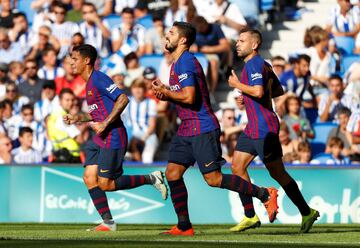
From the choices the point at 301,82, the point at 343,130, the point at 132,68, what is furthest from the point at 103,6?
the point at 343,130

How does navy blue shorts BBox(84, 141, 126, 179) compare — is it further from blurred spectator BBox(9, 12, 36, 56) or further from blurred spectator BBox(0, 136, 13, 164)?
blurred spectator BBox(9, 12, 36, 56)

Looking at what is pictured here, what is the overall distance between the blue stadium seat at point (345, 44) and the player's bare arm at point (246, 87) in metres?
8.24

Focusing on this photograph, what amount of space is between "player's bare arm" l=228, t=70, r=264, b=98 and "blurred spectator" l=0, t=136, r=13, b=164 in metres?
7.83

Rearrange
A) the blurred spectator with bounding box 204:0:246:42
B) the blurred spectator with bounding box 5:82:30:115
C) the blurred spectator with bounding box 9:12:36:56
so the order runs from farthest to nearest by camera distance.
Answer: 1. the blurred spectator with bounding box 9:12:36:56
2. the blurred spectator with bounding box 5:82:30:115
3. the blurred spectator with bounding box 204:0:246:42

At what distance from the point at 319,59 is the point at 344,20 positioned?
3.48 ft

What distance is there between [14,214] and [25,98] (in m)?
3.61

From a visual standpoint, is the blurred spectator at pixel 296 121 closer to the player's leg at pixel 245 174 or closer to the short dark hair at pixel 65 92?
the short dark hair at pixel 65 92

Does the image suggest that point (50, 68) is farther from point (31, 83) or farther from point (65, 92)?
point (65, 92)

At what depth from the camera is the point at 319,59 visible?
1953 centimetres

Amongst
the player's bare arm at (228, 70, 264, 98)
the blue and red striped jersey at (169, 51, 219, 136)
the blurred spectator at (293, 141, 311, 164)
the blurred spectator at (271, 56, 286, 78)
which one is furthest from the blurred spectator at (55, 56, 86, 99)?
the player's bare arm at (228, 70, 264, 98)

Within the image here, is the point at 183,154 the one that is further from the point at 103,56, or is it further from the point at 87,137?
the point at 103,56

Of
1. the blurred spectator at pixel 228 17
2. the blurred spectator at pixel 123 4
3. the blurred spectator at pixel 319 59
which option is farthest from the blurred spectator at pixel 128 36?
the blurred spectator at pixel 319 59

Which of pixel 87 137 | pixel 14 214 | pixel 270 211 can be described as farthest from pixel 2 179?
pixel 270 211

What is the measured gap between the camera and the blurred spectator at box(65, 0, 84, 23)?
22016mm
